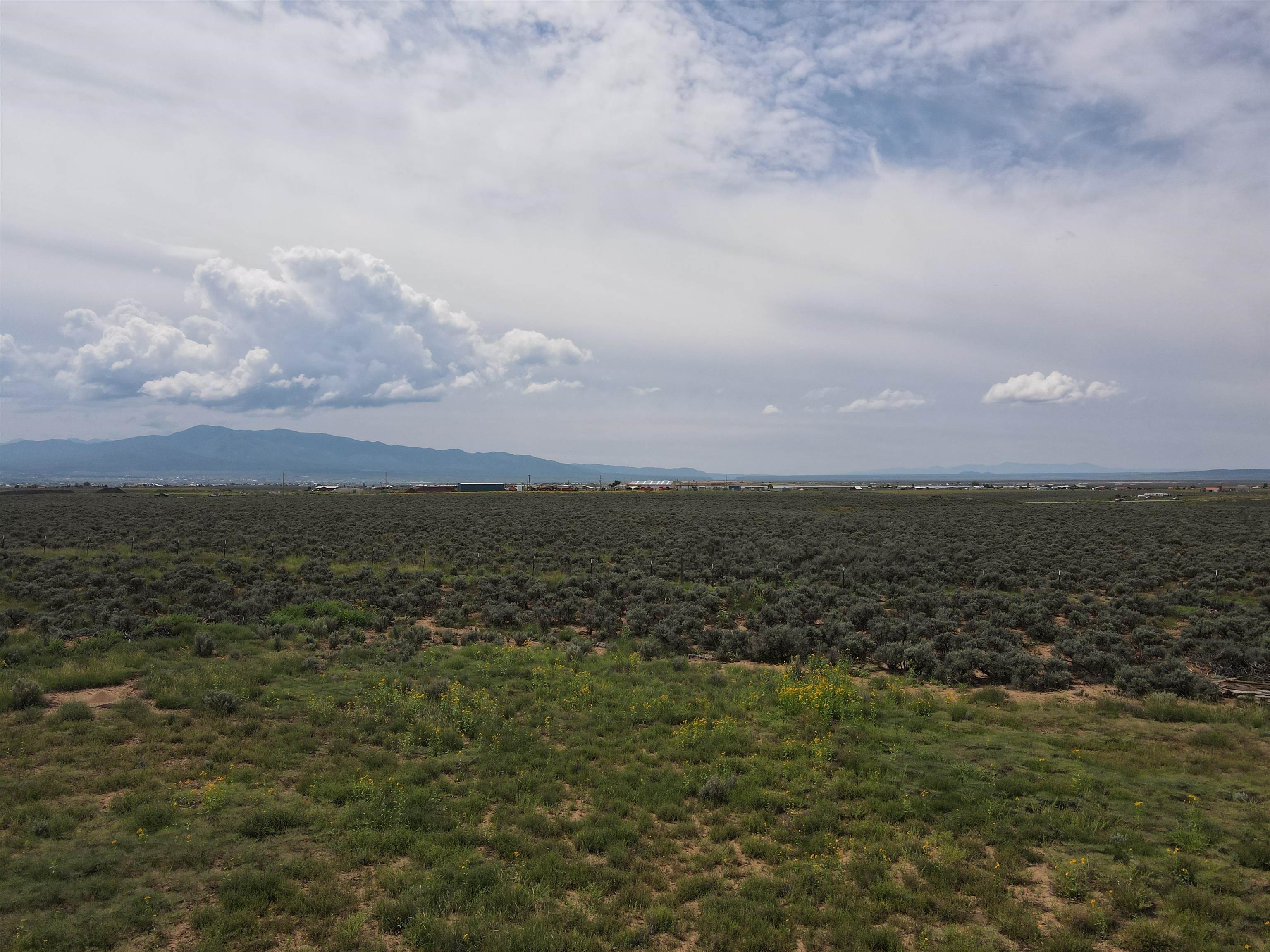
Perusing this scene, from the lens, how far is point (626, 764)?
10.1m

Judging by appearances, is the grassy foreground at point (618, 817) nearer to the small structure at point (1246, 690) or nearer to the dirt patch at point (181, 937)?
the dirt patch at point (181, 937)

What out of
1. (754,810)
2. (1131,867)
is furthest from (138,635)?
(1131,867)

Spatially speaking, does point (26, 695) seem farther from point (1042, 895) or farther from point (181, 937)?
point (1042, 895)

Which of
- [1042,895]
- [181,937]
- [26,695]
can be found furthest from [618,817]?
[26,695]

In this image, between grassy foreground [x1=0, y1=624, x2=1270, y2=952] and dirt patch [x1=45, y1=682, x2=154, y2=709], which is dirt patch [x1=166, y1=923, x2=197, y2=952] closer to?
grassy foreground [x1=0, y1=624, x2=1270, y2=952]

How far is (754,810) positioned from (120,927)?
723cm

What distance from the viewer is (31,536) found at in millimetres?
35219

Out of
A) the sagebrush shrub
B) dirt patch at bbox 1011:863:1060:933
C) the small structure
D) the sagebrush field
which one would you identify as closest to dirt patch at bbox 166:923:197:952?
the sagebrush field

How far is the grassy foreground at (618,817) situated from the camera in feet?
20.5

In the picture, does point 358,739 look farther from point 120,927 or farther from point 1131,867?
point 1131,867

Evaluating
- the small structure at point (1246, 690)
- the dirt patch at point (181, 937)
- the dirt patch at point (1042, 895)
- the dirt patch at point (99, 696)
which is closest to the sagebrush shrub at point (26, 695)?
the dirt patch at point (99, 696)

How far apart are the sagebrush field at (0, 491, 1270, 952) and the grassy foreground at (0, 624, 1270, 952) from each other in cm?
4

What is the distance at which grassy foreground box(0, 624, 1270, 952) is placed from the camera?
20.5 ft

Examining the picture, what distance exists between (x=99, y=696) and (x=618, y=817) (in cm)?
1107
